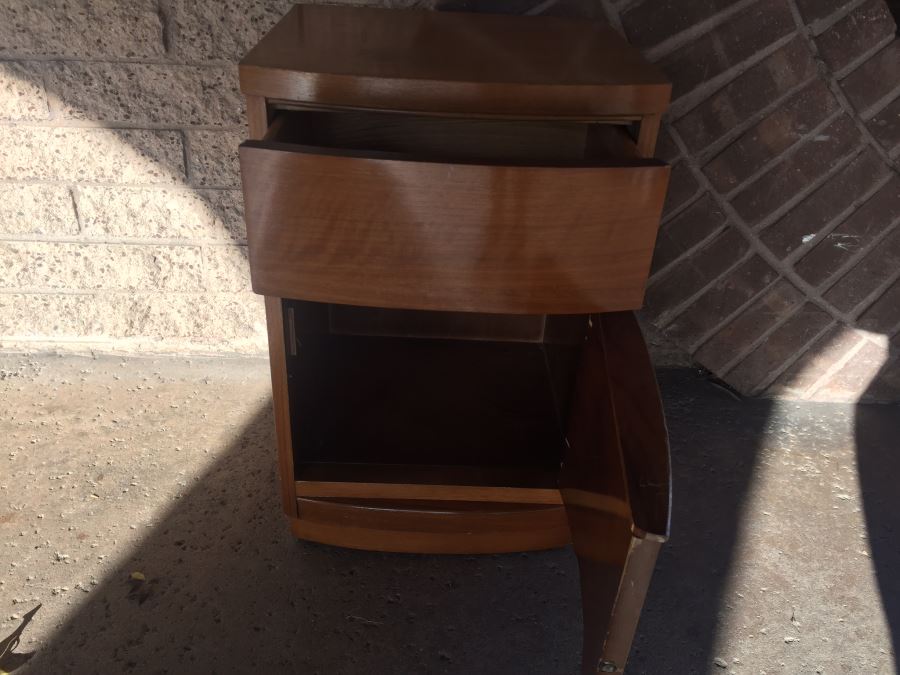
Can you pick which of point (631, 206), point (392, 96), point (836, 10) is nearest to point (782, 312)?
point (836, 10)

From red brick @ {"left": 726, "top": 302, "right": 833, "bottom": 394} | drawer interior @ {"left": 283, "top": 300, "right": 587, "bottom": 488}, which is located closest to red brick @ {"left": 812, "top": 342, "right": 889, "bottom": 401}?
red brick @ {"left": 726, "top": 302, "right": 833, "bottom": 394}

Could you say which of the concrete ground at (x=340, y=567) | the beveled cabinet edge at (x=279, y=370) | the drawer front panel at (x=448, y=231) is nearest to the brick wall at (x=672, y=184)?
the concrete ground at (x=340, y=567)

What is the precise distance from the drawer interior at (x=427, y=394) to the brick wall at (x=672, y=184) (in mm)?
298

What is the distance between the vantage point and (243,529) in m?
1.17

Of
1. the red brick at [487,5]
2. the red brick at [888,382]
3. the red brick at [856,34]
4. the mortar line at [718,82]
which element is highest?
the red brick at [487,5]

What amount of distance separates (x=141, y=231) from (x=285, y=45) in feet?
2.22

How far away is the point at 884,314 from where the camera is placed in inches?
56.4

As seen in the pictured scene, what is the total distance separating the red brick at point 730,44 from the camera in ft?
3.87

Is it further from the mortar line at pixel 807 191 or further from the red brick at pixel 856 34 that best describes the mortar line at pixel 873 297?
the red brick at pixel 856 34

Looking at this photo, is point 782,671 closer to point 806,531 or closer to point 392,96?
point 806,531

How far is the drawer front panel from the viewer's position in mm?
713

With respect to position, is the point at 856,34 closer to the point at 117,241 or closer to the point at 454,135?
the point at 454,135

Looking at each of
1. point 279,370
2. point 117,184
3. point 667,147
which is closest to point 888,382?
point 667,147

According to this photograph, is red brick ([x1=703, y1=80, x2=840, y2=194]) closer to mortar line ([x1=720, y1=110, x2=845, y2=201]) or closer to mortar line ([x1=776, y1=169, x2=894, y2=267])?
mortar line ([x1=720, y1=110, x2=845, y2=201])
